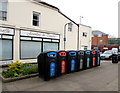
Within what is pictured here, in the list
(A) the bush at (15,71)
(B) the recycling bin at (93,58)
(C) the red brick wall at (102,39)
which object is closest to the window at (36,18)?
(A) the bush at (15,71)

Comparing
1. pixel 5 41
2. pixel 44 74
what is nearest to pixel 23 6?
pixel 5 41

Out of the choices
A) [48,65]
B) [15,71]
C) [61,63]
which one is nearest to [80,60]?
[61,63]

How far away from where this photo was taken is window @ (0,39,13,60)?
8805 millimetres

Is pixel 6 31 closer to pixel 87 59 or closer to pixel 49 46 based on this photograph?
pixel 49 46

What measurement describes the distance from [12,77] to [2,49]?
4211 mm

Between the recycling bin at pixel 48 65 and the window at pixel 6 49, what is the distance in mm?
4621

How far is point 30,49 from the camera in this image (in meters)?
10.5

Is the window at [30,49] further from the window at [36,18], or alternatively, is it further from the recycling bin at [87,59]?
the recycling bin at [87,59]

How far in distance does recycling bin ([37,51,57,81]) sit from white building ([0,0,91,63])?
4688mm

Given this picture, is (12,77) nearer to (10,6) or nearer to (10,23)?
(10,23)

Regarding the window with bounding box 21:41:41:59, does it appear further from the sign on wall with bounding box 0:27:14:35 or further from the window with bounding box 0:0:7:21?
the window with bounding box 0:0:7:21

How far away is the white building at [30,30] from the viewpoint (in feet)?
30.0

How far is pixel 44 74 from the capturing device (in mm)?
5543

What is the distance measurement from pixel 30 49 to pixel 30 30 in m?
1.83
